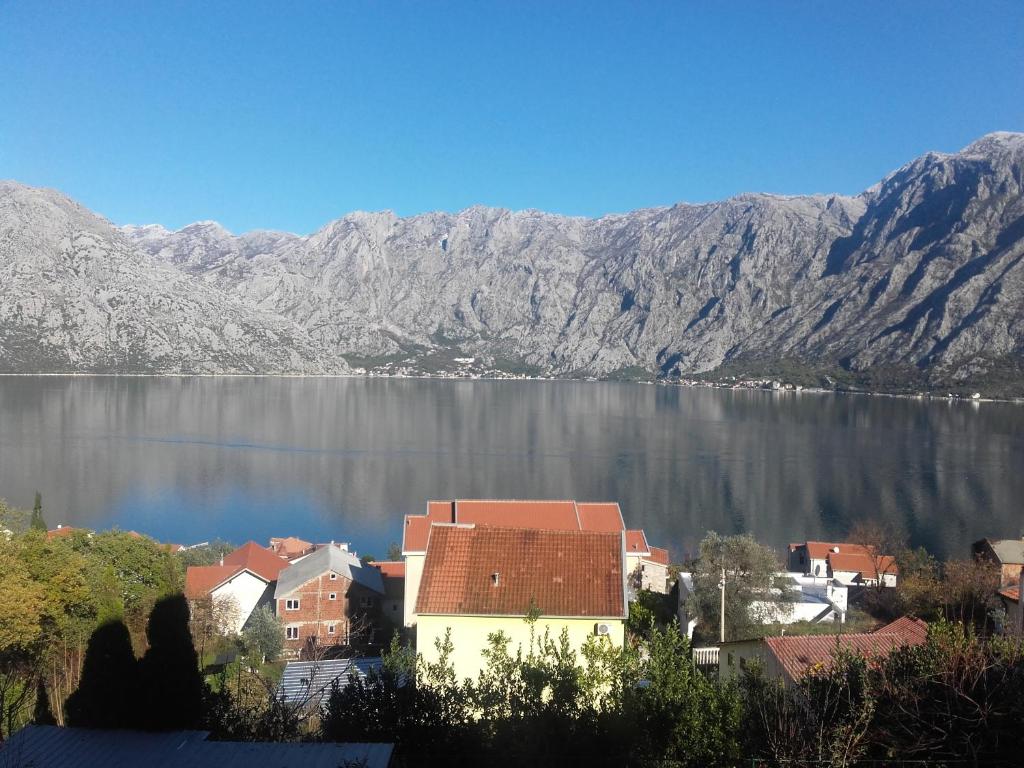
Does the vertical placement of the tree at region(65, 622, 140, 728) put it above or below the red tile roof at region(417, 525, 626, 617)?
below

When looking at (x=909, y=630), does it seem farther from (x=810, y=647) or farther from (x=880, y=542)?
(x=880, y=542)

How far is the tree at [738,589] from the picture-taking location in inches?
763

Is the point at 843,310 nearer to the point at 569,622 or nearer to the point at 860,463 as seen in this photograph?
the point at 860,463

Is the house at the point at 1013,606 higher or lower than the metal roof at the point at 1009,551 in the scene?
higher

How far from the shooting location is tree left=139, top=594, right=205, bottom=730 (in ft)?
29.6

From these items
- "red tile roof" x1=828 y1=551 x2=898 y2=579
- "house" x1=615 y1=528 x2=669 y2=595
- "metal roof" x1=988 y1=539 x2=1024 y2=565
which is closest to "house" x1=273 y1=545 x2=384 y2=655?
"house" x1=615 y1=528 x2=669 y2=595

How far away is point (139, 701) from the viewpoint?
8.97 metres

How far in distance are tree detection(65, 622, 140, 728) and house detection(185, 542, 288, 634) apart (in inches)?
502

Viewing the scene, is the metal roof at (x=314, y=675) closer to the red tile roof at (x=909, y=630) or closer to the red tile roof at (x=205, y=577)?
the red tile roof at (x=909, y=630)

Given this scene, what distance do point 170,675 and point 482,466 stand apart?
46167 millimetres

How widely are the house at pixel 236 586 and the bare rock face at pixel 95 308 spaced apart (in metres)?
133

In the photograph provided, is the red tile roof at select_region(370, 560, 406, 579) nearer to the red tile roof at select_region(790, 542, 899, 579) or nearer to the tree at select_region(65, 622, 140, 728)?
the tree at select_region(65, 622, 140, 728)

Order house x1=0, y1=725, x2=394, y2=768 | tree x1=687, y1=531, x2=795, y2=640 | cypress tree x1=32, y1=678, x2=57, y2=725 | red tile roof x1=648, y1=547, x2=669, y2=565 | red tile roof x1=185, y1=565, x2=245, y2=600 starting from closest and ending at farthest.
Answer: house x1=0, y1=725, x2=394, y2=768
cypress tree x1=32, y1=678, x2=57, y2=725
tree x1=687, y1=531, x2=795, y2=640
red tile roof x1=185, y1=565, x2=245, y2=600
red tile roof x1=648, y1=547, x2=669, y2=565

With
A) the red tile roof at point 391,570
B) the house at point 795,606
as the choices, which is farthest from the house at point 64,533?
the house at point 795,606
